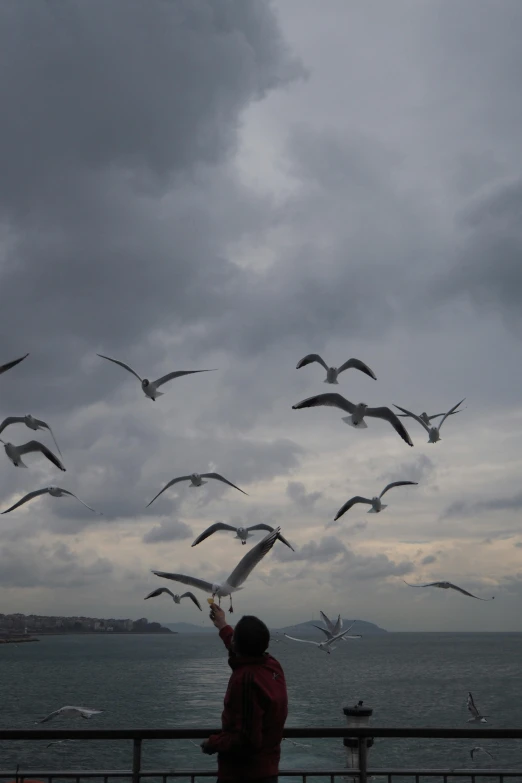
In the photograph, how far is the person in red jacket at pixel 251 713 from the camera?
3457 mm

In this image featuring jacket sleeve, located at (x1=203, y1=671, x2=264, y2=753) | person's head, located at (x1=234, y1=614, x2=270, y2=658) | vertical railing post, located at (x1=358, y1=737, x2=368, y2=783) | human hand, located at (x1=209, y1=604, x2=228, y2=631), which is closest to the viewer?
jacket sleeve, located at (x1=203, y1=671, x2=264, y2=753)

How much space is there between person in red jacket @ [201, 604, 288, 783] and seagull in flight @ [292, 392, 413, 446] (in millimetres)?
8192

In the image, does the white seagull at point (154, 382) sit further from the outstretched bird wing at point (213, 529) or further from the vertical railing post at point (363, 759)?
the vertical railing post at point (363, 759)

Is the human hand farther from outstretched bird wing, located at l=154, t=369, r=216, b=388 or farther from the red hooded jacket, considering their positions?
outstretched bird wing, located at l=154, t=369, r=216, b=388

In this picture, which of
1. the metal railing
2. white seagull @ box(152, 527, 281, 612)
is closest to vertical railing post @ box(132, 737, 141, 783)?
the metal railing

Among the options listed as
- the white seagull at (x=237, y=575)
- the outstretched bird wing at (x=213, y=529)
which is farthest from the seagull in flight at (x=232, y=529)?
the white seagull at (x=237, y=575)

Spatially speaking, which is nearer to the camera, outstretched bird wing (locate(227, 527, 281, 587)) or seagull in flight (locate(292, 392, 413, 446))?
outstretched bird wing (locate(227, 527, 281, 587))

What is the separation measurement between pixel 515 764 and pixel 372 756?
5.88 meters

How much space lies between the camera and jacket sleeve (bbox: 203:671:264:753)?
135 inches

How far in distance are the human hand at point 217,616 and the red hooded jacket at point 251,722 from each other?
→ 61 cm

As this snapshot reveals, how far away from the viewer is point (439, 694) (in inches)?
2714

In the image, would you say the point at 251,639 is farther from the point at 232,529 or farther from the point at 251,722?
the point at 232,529

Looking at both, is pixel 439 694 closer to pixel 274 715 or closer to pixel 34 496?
pixel 34 496

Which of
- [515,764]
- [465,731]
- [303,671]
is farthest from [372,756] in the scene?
[303,671]
